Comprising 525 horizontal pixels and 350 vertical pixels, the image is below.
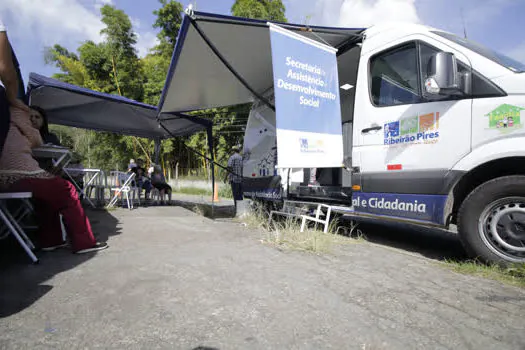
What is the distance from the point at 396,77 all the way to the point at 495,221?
5.71 feet

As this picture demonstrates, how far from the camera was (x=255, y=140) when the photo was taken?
17.9 ft

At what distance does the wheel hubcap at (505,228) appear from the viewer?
2.22m

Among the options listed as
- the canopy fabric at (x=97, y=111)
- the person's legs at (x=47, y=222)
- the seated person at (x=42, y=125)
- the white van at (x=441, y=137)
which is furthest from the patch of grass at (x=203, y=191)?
the person's legs at (x=47, y=222)

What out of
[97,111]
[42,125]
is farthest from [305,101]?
[97,111]

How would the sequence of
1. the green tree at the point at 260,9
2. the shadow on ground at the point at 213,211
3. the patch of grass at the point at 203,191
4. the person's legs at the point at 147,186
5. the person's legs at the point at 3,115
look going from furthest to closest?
the green tree at the point at 260,9 → the patch of grass at the point at 203,191 → the person's legs at the point at 147,186 → the shadow on ground at the point at 213,211 → the person's legs at the point at 3,115

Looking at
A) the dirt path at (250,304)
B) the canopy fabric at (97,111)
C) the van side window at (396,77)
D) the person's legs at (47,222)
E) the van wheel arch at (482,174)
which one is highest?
the canopy fabric at (97,111)

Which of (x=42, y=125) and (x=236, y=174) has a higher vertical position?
(x=42, y=125)

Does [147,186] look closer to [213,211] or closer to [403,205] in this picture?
[213,211]

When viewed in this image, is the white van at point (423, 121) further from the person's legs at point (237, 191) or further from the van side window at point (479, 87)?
the person's legs at point (237, 191)

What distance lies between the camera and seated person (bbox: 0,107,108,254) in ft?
7.75

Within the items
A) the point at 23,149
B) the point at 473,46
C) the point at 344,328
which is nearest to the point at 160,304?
the point at 344,328

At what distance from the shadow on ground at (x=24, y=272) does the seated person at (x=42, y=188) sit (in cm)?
16

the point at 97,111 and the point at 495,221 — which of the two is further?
the point at 97,111

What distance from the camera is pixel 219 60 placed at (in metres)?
4.29
